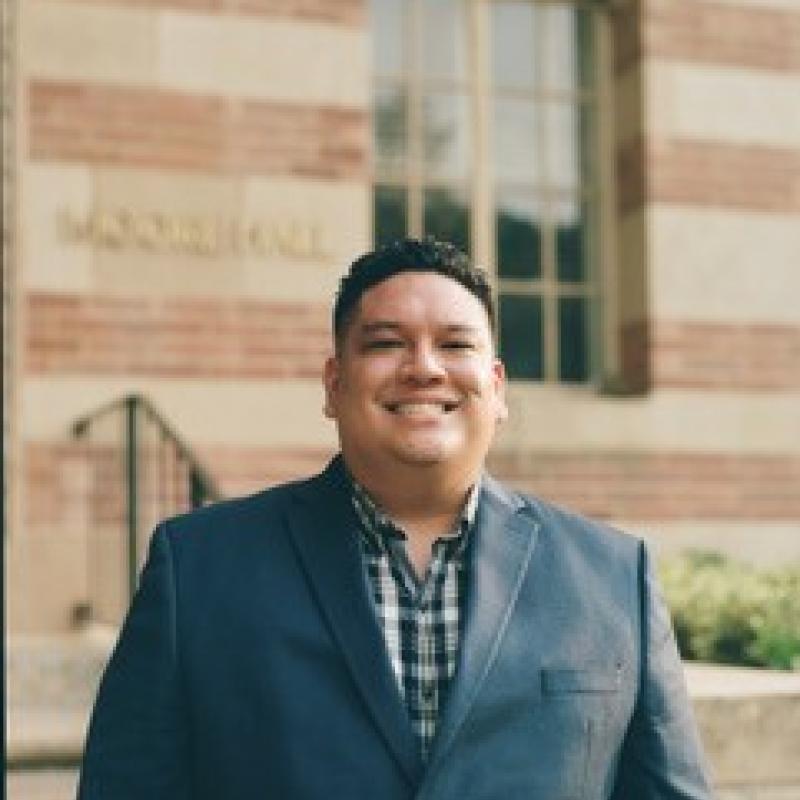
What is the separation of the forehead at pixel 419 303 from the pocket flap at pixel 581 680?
45 centimetres

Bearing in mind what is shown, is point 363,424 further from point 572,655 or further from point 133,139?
point 133,139

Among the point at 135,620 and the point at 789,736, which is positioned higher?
the point at 135,620

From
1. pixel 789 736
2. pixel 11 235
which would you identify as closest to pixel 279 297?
pixel 11 235

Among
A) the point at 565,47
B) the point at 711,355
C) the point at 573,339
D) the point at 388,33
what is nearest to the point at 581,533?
the point at 711,355

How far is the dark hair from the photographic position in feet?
6.90

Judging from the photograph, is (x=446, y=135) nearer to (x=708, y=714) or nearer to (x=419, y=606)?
(x=708, y=714)

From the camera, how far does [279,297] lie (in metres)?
8.88

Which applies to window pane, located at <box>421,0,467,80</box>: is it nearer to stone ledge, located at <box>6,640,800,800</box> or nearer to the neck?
stone ledge, located at <box>6,640,800,800</box>

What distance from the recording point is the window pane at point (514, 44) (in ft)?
33.4

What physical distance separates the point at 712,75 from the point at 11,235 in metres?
4.38

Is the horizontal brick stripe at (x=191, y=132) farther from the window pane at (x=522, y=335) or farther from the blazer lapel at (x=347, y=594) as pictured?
the blazer lapel at (x=347, y=594)

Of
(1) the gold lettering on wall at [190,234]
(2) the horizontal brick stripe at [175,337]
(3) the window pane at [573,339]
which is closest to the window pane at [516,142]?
(3) the window pane at [573,339]

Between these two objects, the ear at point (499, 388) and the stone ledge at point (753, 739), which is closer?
the ear at point (499, 388)

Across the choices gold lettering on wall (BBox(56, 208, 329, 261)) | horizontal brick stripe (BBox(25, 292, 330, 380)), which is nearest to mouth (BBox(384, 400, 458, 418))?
horizontal brick stripe (BBox(25, 292, 330, 380))
